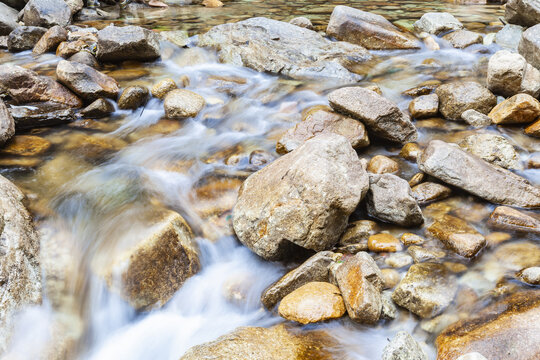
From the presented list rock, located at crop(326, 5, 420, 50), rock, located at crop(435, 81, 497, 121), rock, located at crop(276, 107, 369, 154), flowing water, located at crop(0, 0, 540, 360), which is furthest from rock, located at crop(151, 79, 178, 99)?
rock, located at crop(435, 81, 497, 121)

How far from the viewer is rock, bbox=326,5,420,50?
28.9 feet

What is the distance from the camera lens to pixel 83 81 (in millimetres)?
6281

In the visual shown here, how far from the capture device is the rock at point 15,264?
2820mm

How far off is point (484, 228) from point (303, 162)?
1933 mm

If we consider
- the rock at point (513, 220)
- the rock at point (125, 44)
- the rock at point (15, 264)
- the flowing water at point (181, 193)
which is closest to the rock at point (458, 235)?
the flowing water at point (181, 193)

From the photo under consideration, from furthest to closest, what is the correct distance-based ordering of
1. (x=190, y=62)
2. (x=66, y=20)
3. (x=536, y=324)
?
(x=66, y=20) → (x=190, y=62) → (x=536, y=324)

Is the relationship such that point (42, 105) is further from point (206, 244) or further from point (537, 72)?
point (537, 72)

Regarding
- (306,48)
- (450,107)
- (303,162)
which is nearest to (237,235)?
(303,162)

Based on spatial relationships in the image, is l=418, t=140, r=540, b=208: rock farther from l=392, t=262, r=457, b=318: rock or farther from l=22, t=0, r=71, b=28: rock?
l=22, t=0, r=71, b=28: rock

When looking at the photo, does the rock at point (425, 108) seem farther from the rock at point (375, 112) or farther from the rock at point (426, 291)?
the rock at point (426, 291)

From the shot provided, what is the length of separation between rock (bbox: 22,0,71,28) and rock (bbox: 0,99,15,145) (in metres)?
6.33

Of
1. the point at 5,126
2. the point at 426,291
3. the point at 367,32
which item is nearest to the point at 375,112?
the point at 426,291

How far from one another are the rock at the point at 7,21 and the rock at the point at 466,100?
10.8m

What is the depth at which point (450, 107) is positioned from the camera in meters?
5.66
